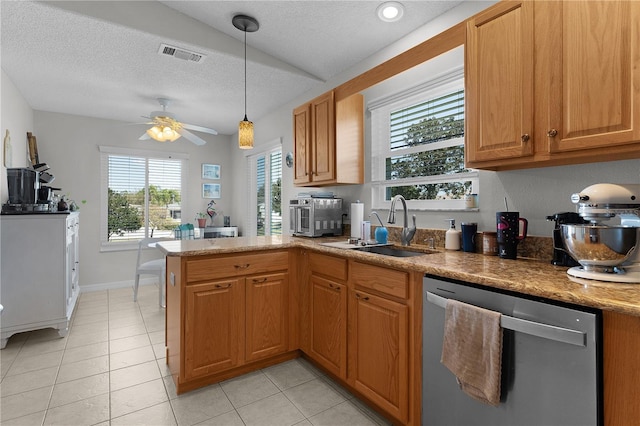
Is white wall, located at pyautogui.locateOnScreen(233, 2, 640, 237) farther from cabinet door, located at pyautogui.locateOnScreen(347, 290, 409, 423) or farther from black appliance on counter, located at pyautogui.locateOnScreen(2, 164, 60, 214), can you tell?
black appliance on counter, located at pyautogui.locateOnScreen(2, 164, 60, 214)

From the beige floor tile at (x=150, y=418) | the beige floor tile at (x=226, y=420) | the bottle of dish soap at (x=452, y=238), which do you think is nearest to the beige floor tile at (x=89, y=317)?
the beige floor tile at (x=150, y=418)

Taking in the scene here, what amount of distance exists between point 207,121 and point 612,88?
4.86 metres

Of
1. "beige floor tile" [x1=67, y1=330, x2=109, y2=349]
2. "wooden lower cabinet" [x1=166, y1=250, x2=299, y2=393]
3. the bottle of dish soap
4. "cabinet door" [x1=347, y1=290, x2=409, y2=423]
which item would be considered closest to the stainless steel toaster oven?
"wooden lower cabinet" [x1=166, y1=250, x2=299, y2=393]

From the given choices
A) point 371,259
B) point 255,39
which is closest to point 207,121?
point 255,39

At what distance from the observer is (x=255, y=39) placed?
2963 mm

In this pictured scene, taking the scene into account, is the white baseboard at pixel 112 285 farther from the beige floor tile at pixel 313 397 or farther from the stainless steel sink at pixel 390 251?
the stainless steel sink at pixel 390 251

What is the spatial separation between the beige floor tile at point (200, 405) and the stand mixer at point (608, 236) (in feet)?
6.63

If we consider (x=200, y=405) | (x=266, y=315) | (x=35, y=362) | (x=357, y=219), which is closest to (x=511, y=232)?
(x=357, y=219)

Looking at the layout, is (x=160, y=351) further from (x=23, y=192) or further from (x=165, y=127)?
(x=165, y=127)

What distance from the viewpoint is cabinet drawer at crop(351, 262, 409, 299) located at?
66.4 inches

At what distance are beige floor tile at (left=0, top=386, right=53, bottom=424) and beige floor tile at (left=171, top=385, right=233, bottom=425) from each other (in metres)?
0.81

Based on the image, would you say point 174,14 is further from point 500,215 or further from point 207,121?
point 500,215

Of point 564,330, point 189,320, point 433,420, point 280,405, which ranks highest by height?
point 564,330

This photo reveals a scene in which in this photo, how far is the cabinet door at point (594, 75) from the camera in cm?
124
